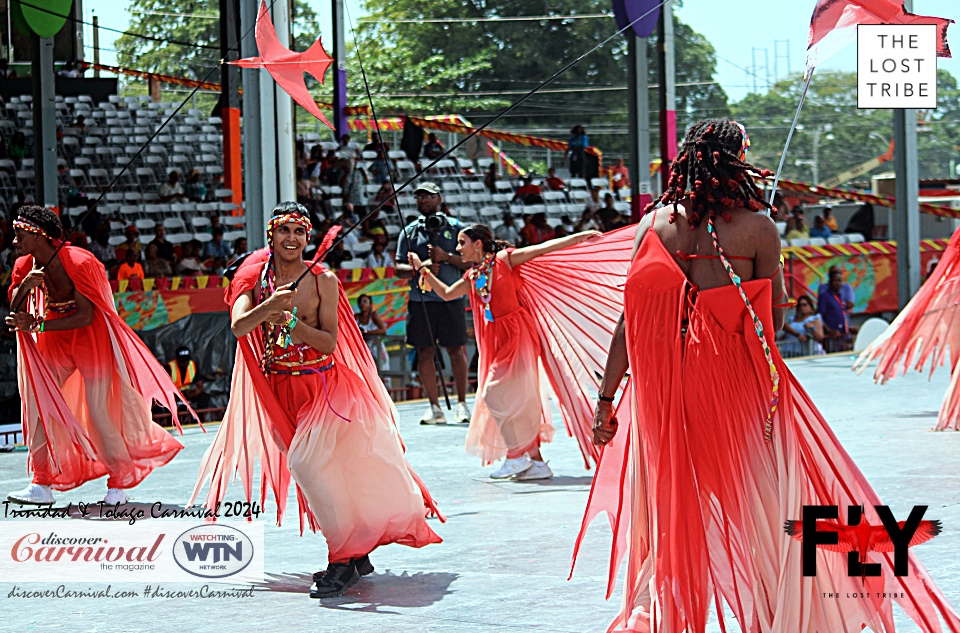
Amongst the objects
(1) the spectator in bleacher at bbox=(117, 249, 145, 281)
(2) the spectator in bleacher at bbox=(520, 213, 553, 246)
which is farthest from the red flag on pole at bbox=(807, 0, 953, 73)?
(2) the spectator in bleacher at bbox=(520, 213, 553, 246)

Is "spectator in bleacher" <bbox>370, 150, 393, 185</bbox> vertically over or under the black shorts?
over

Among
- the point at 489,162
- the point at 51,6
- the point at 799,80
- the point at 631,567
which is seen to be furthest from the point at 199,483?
the point at 799,80

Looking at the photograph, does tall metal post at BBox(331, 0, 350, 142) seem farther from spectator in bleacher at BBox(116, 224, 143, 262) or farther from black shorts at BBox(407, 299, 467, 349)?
black shorts at BBox(407, 299, 467, 349)

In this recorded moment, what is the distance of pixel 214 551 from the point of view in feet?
19.6

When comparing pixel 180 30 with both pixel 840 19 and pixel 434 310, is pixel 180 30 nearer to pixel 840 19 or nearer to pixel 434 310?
pixel 434 310

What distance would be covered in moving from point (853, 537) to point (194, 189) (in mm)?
18556

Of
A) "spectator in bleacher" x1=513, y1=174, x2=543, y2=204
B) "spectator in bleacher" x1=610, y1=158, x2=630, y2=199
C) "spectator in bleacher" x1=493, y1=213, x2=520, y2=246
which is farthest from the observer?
"spectator in bleacher" x1=610, y1=158, x2=630, y2=199

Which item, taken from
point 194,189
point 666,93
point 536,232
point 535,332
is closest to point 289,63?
point 535,332

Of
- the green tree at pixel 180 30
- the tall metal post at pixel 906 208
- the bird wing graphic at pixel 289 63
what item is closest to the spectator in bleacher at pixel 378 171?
the tall metal post at pixel 906 208

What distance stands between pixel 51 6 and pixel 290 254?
11006 millimetres

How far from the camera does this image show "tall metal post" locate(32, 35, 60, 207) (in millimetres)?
14180

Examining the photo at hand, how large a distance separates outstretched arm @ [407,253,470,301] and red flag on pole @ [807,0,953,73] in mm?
3258

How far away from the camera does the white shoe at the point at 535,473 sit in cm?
816

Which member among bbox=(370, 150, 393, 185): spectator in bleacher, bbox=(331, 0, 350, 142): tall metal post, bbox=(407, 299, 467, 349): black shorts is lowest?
bbox=(407, 299, 467, 349): black shorts
